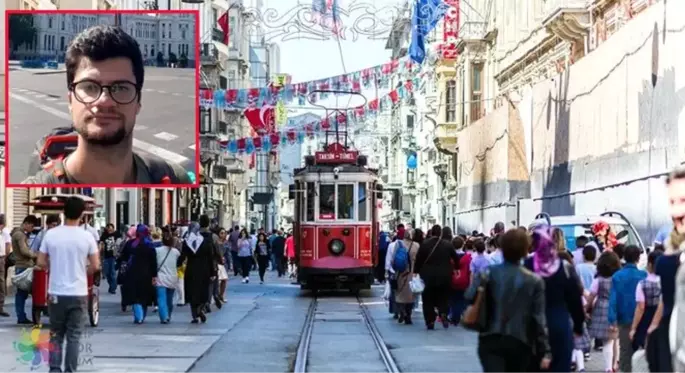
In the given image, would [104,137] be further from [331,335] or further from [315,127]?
[315,127]

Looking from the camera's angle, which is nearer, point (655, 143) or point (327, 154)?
point (655, 143)

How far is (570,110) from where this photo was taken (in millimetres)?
33125

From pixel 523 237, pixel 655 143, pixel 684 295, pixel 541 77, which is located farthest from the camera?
pixel 541 77

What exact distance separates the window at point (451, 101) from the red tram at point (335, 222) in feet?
94.3

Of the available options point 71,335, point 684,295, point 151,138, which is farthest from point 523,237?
point 151,138

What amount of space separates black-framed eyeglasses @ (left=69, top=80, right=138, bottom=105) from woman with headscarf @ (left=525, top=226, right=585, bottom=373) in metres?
21.9

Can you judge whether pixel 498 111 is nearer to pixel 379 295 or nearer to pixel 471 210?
pixel 471 210

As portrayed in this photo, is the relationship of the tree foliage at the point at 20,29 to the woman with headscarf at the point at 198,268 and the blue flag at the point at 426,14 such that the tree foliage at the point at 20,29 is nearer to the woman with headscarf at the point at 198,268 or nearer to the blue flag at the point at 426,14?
the woman with headscarf at the point at 198,268

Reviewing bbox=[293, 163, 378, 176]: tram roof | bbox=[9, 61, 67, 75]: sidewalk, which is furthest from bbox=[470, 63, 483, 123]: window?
bbox=[9, 61, 67, 75]: sidewalk

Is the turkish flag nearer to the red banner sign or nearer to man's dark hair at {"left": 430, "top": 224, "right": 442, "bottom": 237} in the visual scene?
the red banner sign

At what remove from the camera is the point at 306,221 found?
34.6 m

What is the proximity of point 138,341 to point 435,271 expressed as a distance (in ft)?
17.1

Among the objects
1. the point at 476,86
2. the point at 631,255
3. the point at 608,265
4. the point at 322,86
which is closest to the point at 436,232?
the point at 608,265

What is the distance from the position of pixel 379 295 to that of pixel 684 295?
2828 centimetres
